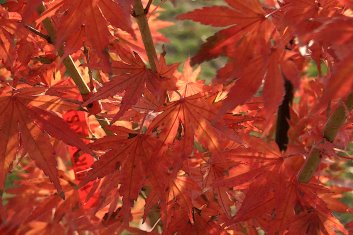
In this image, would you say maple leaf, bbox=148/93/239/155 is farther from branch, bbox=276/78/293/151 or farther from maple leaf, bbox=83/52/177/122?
branch, bbox=276/78/293/151

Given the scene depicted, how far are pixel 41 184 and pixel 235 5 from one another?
67 centimetres

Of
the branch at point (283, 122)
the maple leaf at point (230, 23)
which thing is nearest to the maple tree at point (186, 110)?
the maple leaf at point (230, 23)

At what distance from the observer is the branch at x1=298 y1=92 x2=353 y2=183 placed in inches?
30.7

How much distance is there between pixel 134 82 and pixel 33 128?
6.7 inches

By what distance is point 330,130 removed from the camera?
0.83 meters

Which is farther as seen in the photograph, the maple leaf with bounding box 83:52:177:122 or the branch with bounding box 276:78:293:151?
the branch with bounding box 276:78:293:151

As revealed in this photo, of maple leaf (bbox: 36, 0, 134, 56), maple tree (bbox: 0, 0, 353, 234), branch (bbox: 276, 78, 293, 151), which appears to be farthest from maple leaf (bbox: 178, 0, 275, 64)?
branch (bbox: 276, 78, 293, 151)

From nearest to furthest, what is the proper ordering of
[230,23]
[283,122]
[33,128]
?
[230,23]
[33,128]
[283,122]

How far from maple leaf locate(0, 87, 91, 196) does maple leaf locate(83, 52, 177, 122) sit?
66mm

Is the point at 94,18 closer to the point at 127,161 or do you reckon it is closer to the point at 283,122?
the point at 127,161

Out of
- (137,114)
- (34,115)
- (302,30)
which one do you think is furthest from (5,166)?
(302,30)

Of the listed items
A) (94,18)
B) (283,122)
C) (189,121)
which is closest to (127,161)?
(189,121)

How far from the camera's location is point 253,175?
83cm

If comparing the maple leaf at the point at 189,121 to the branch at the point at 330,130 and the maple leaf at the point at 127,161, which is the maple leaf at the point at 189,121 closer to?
the maple leaf at the point at 127,161
